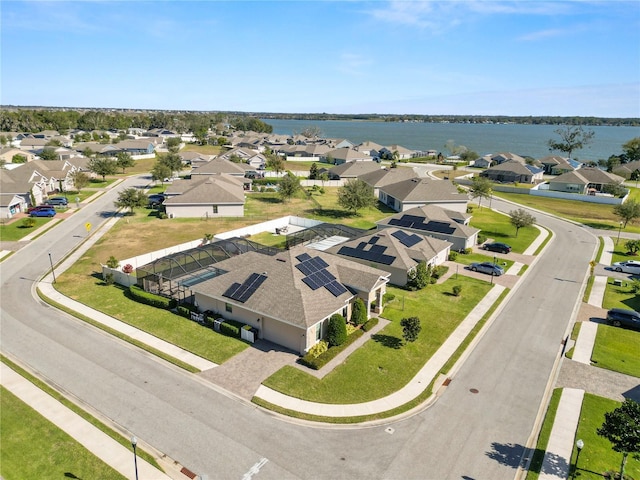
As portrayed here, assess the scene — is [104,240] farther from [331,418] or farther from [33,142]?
[33,142]

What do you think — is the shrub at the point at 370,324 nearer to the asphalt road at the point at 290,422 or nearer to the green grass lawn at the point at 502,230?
the asphalt road at the point at 290,422

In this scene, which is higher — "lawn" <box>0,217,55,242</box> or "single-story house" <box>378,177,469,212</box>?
"single-story house" <box>378,177,469,212</box>

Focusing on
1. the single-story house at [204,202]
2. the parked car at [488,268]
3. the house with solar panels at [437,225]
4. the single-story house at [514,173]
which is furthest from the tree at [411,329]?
the single-story house at [514,173]

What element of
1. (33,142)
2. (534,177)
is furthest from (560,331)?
(33,142)

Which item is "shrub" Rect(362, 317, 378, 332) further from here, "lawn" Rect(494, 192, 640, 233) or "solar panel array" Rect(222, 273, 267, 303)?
"lawn" Rect(494, 192, 640, 233)

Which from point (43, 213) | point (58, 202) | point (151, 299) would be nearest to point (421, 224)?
point (151, 299)

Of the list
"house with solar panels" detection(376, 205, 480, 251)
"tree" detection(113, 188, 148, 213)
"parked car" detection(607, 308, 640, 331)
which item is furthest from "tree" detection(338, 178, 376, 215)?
"parked car" detection(607, 308, 640, 331)
